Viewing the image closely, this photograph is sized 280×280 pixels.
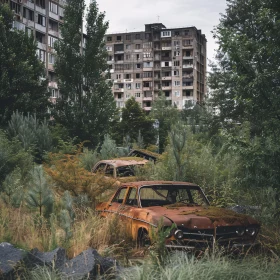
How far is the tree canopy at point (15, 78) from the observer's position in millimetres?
31609

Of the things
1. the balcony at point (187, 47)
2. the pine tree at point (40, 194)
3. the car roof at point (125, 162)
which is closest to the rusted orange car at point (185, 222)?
the pine tree at point (40, 194)

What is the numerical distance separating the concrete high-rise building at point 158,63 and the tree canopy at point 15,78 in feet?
224

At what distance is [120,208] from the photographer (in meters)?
9.69

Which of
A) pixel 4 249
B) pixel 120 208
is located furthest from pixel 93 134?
pixel 4 249

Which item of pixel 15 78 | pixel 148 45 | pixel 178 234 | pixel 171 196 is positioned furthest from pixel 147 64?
pixel 178 234

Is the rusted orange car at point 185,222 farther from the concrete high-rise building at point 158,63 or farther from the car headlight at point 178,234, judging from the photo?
the concrete high-rise building at point 158,63

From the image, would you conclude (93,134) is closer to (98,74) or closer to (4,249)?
(98,74)

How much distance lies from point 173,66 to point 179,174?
90.8m

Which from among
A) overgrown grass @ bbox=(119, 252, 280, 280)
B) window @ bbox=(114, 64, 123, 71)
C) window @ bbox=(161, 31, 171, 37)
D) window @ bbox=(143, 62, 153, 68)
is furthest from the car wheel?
window @ bbox=(114, 64, 123, 71)

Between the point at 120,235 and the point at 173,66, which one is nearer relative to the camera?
the point at 120,235

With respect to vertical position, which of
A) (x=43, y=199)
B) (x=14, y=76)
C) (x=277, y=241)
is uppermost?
(x=14, y=76)

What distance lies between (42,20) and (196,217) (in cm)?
5913

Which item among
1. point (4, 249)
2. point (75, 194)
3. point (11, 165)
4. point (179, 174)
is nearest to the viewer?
point (4, 249)

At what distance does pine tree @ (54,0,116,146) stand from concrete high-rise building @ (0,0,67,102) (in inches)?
949
